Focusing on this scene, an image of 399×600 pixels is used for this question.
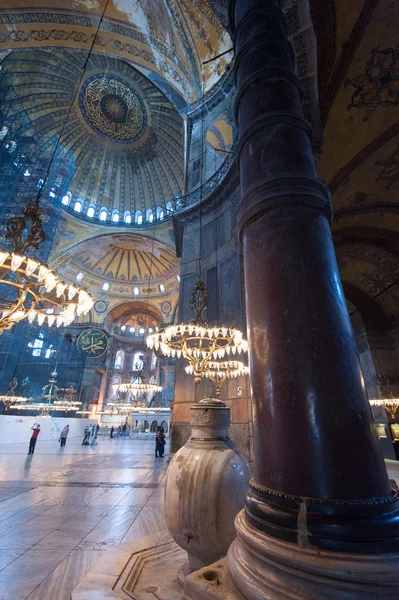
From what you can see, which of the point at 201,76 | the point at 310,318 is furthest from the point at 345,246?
the point at 310,318

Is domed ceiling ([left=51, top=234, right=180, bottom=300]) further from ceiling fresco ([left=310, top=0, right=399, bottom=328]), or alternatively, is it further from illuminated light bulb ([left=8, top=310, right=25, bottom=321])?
illuminated light bulb ([left=8, top=310, right=25, bottom=321])

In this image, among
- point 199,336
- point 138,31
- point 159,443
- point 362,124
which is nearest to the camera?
point 362,124

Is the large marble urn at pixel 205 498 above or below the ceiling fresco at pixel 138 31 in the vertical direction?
below

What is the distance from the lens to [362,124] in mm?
6461

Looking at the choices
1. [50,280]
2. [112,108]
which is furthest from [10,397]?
[112,108]

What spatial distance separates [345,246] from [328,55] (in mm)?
7487

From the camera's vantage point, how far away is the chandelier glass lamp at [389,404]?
10.7m

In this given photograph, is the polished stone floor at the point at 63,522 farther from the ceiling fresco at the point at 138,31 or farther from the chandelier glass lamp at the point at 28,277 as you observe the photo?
the ceiling fresco at the point at 138,31

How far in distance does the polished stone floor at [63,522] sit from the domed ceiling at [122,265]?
56.5ft

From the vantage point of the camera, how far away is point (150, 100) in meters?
19.7

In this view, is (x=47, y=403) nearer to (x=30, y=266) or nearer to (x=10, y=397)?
(x=10, y=397)

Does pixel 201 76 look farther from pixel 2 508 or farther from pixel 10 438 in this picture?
pixel 10 438

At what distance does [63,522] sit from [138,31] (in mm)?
17203

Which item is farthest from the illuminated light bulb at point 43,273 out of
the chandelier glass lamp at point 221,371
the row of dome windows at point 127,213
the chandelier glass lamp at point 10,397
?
the row of dome windows at point 127,213
